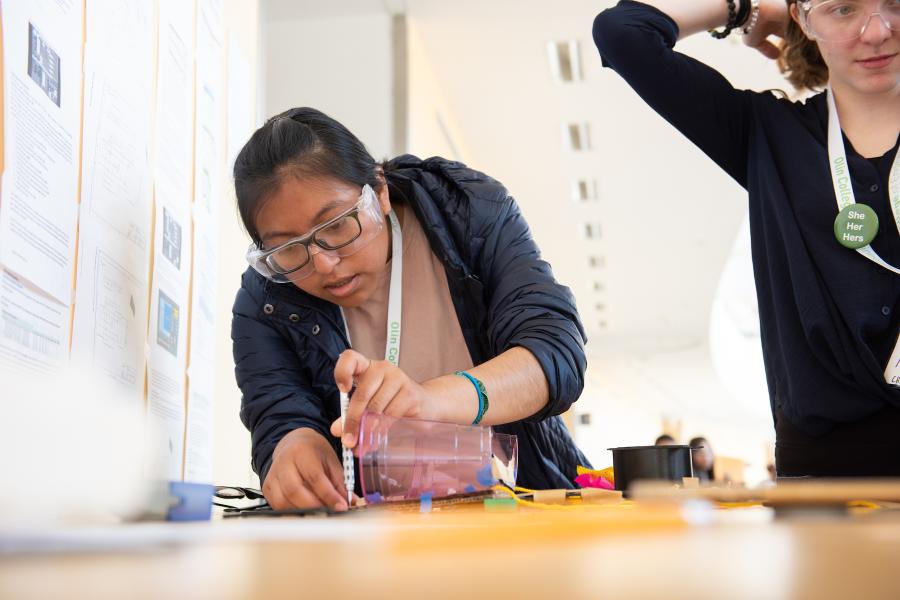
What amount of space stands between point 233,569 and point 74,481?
1.14ft

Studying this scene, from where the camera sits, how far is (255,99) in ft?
9.39

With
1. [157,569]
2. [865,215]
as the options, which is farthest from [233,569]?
[865,215]

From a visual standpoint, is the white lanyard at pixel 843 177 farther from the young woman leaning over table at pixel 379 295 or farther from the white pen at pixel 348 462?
the white pen at pixel 348 462

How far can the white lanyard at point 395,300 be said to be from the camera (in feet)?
5.02

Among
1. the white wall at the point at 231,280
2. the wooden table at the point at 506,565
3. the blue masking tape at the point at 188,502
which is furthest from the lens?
the white wall at the point at 231,280

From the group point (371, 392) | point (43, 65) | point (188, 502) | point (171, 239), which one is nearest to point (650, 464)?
point (371, 392)

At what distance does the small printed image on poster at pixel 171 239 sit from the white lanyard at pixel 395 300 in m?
0.52

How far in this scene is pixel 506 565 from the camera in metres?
0.34

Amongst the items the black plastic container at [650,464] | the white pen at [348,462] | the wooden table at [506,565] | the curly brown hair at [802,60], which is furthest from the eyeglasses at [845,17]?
the wooden table at [506,565]

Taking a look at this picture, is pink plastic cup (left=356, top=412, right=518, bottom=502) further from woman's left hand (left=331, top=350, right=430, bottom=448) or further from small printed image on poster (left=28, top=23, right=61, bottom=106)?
small printed image on poster (left=28, top=23, right=61, bottom=106)

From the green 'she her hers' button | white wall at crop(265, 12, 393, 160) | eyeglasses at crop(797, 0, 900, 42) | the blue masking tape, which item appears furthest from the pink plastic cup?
white wall at crop(265, 12, 393, 160)

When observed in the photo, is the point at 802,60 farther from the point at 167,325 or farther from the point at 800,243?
the point at 167,325

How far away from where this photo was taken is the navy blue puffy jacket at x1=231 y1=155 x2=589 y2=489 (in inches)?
58.3

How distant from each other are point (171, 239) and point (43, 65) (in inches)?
27.1
